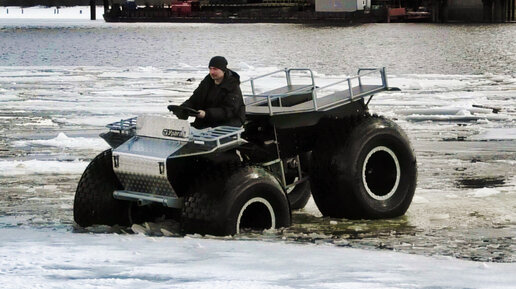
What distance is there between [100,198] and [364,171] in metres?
2.48

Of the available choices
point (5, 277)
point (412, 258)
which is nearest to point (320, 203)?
point (412, 258)

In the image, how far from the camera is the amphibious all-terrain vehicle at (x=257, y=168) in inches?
400

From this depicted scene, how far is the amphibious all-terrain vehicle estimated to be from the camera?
10.2 metres

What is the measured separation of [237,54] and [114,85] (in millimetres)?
47773

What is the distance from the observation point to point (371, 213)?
11.6 meters

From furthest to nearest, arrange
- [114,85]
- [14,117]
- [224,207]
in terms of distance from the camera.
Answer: [114,85], [14,117], [224,207]

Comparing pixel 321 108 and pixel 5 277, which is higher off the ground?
pixel 321 108

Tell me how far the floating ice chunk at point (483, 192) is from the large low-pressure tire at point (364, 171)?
1514 mm

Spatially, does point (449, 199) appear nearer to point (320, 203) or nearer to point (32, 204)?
point (320, 203)

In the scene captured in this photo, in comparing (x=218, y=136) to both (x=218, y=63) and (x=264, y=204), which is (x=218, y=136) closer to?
(x=264, y=204)

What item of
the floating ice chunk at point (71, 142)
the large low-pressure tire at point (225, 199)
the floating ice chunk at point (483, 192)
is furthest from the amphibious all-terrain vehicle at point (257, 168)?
the floating ice chunk at point (71, 142)

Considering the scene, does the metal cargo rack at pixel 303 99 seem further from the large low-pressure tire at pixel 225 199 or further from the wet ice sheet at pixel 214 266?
the wet ice sheet at pixel 214 266

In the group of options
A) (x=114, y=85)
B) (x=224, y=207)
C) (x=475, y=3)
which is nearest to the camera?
(x=224, y=207)

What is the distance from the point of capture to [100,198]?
35.7ft
